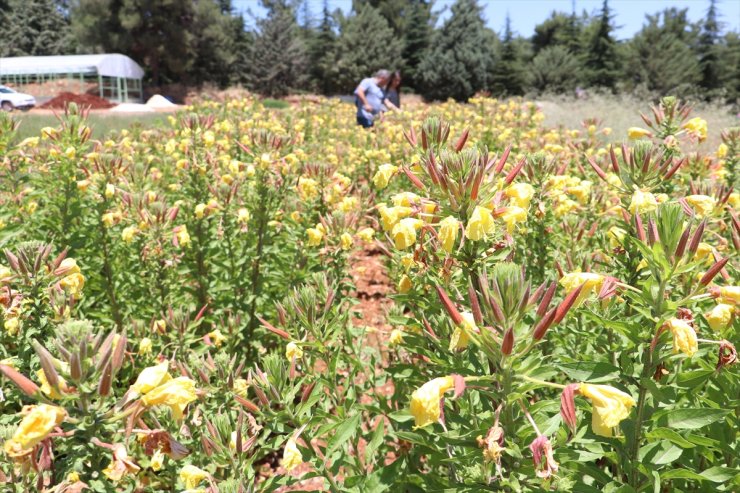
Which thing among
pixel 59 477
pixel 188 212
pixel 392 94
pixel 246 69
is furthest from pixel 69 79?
pixel 59 477

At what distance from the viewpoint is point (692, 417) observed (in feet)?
3.84

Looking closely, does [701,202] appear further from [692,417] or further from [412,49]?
[412,49]

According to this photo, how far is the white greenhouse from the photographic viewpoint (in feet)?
88.1

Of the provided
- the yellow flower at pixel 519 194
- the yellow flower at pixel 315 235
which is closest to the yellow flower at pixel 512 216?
the yellow flower at pixel 519 194

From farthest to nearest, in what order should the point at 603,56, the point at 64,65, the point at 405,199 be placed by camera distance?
the point at 603,56 → the point at 64,65 → the point at 405,199

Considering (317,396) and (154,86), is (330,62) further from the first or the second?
(317,396)

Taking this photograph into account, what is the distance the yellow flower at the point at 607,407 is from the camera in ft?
3.38

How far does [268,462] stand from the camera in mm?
2719

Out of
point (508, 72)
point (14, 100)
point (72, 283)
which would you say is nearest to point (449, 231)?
point (72, 283)

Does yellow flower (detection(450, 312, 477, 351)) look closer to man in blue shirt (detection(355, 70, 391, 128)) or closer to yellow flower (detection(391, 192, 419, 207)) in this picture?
yellow flower (detection(391, 192, 419, 207))

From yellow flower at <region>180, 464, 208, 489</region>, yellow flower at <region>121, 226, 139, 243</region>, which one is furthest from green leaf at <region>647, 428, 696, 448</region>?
yellow flower at <region>121, 226, 139, 243</region>

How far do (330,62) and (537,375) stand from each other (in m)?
35.3

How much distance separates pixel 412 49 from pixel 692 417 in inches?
1448

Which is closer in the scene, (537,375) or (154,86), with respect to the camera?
(537,375)
